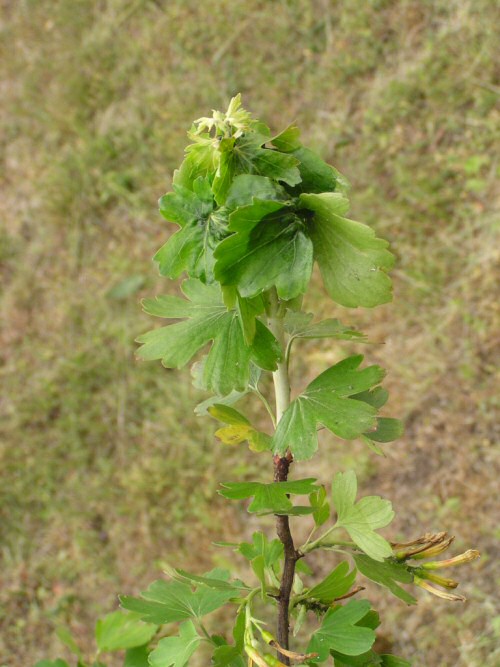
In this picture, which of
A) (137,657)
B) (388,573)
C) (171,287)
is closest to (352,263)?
(388,573)

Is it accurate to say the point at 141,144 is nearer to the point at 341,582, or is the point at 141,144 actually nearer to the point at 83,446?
the point at 83,446

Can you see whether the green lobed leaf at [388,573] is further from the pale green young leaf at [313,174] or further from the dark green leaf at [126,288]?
the dark green leaf at [126,288]

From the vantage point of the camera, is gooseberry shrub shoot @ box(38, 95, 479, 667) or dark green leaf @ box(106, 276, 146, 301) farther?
dark green leaf @ box(106, 276, 146, 301)

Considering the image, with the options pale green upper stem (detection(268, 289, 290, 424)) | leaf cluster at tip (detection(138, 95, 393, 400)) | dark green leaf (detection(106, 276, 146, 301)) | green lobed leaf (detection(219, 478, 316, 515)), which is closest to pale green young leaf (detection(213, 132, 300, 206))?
leaf cluster at tip (detection(138, 95, 393, 400))

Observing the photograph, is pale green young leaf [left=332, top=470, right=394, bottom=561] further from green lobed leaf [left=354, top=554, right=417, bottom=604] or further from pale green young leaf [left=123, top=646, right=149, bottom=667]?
pale green young leaf [left=123, top=646, right=149, bottom=667]

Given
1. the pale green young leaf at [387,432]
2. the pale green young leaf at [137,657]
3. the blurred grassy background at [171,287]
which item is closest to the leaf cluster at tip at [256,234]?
the pale green young leaf at [387,432]

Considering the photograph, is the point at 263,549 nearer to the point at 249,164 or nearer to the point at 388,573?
the point at 388,573

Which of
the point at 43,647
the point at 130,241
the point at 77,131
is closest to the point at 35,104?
the point at 77,131
